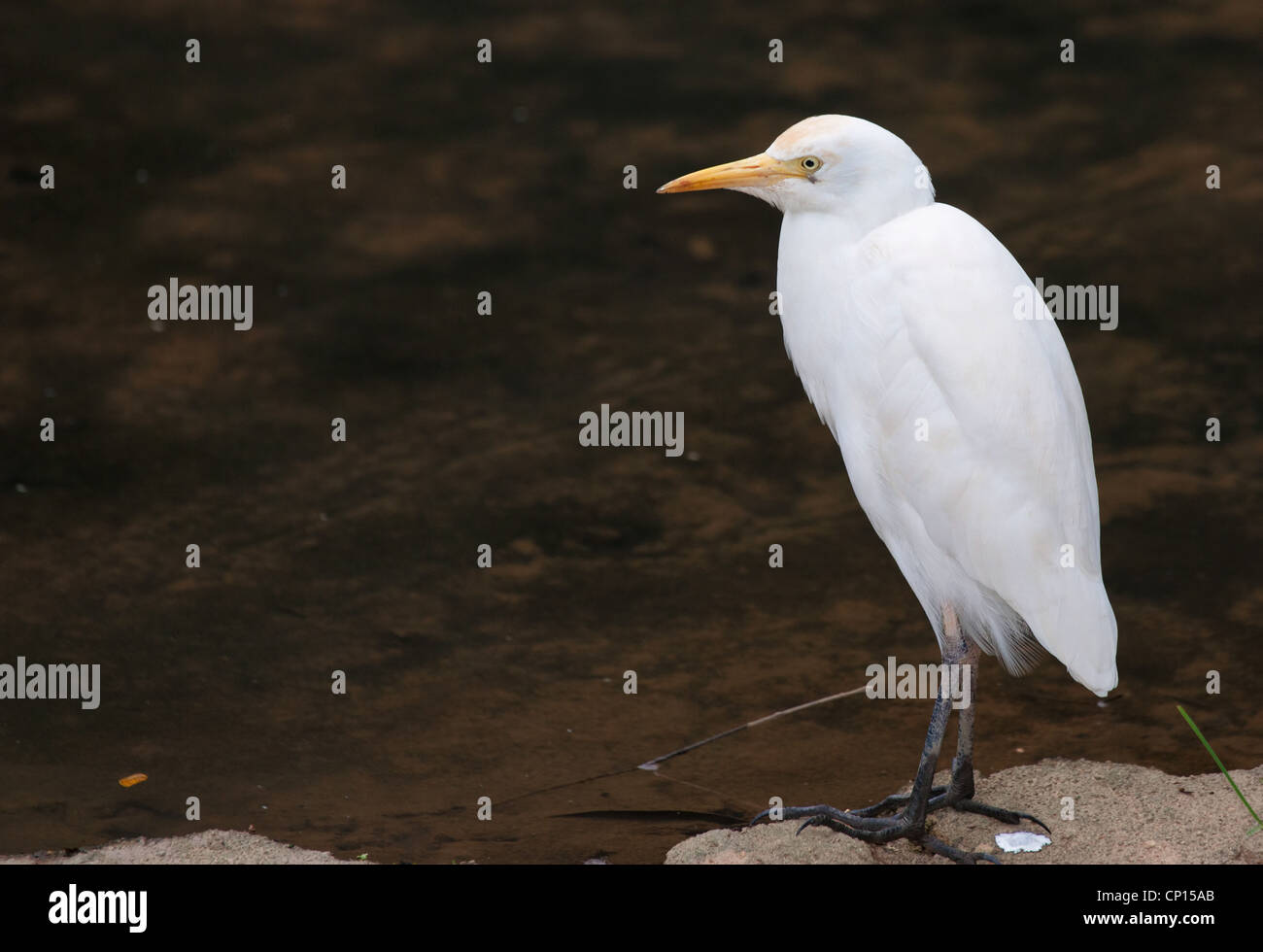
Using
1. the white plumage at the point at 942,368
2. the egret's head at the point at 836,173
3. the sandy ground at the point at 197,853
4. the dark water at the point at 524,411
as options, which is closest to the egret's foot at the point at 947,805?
the dark water at the point at 524,411

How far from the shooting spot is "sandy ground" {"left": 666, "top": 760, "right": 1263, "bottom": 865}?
4.03 m

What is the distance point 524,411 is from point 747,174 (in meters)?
3.56

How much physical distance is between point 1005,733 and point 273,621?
2812 millimetres

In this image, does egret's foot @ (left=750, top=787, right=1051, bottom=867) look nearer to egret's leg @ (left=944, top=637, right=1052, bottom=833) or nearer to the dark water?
egret's leg @ (left=944, top=637, right=1052, bottom=833)

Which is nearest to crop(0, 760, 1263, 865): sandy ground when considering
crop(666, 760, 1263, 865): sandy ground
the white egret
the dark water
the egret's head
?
crop(666, 760, 1263, 865): sandy ground

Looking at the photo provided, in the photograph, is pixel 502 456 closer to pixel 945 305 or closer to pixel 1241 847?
pixel 945 305

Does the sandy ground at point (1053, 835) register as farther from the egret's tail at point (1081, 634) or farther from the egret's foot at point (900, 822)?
the egret's tail at point (1081, 634)

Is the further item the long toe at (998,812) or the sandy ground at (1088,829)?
the long toe at (998,812)

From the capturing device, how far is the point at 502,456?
23.4 feet

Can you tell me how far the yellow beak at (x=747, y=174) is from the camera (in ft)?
13.2

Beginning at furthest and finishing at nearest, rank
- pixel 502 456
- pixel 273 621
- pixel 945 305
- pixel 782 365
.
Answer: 1. pixel 782 365
2. pixel 502 456
3. pixel 273 621
4. pixel 945 305

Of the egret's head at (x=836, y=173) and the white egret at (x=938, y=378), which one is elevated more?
the egret's head at (x=836, y=173)

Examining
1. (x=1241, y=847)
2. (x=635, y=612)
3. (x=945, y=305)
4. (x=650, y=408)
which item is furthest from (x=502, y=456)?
(x=1241, y=847)

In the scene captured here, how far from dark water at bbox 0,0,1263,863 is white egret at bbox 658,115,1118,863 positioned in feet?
3.41
